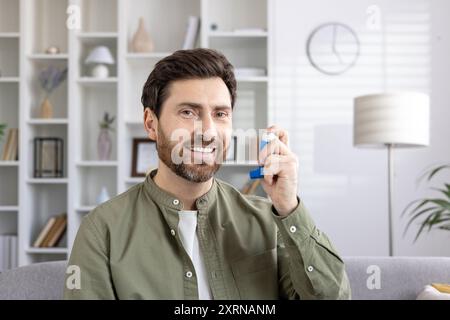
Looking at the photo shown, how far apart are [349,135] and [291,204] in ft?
9.33

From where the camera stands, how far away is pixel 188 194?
3.94 feet

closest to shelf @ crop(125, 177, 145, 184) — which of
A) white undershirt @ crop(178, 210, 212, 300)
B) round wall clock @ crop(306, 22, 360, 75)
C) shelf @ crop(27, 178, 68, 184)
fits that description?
shelf @ crop(27, 178, 68, 184)

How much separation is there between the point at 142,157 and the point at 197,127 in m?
2.69

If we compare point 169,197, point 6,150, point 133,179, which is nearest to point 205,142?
point 169,197

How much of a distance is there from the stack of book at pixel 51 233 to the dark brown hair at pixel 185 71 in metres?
2.66

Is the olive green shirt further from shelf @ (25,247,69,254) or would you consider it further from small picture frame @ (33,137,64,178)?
small picture frame @ (33,137,64,178)

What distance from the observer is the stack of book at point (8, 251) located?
3.70 metres

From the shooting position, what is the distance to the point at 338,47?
12.4 feet

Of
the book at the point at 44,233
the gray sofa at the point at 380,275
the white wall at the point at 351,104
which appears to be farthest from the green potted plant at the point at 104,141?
the gray sofa at the point at 380,275

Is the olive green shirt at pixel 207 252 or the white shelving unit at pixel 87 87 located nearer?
the olive green shirt at pixel 207 252

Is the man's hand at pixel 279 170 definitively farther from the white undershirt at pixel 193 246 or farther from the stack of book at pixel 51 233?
the stack of book at pixel 51 233

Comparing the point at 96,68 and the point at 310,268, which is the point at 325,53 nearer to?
the point at 96,68

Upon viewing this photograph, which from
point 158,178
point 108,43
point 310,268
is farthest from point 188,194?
point 108,43

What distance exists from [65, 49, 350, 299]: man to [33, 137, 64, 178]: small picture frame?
2645mm
